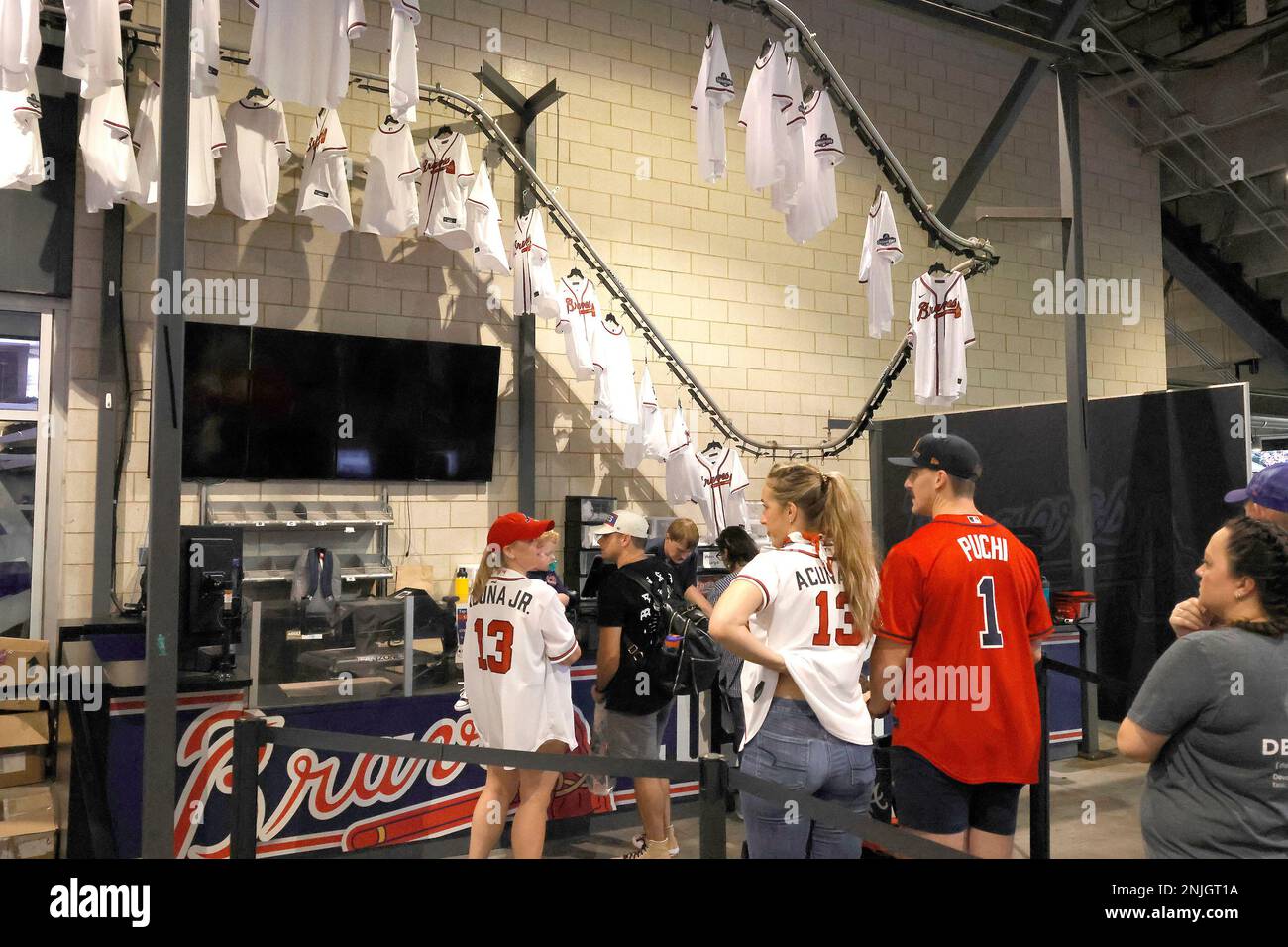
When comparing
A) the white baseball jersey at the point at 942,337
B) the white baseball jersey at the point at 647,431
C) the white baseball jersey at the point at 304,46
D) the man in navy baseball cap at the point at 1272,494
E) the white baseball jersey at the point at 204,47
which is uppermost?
the white baseball jersey at the point at 204,47

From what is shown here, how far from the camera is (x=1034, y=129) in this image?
435 inches

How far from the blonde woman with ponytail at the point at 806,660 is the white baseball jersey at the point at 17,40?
460cm

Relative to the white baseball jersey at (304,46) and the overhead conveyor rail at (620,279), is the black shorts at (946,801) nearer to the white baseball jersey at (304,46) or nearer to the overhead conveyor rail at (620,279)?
the white baseball jersey at (304,46)

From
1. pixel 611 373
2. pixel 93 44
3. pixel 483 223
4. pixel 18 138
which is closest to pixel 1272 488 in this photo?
pixel 611 373

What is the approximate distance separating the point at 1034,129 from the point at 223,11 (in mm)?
8457

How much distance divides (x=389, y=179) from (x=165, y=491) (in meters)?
3.79

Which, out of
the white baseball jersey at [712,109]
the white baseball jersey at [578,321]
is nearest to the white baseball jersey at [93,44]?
the white baseball jersey at [578,321]

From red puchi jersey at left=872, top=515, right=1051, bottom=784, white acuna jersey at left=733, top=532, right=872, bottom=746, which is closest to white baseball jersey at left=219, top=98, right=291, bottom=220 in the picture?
white acuna jersey at left=733, top=532, right=872, bottom=746

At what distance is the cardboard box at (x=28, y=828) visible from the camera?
3835 mm

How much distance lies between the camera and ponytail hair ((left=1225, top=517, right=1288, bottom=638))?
1993 mm

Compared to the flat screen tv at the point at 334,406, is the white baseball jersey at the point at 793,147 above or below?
above

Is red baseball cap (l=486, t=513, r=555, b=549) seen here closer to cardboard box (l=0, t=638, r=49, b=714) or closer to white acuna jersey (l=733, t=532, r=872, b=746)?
white acuna jersey (l=733, t=532, r=872, b=746)
